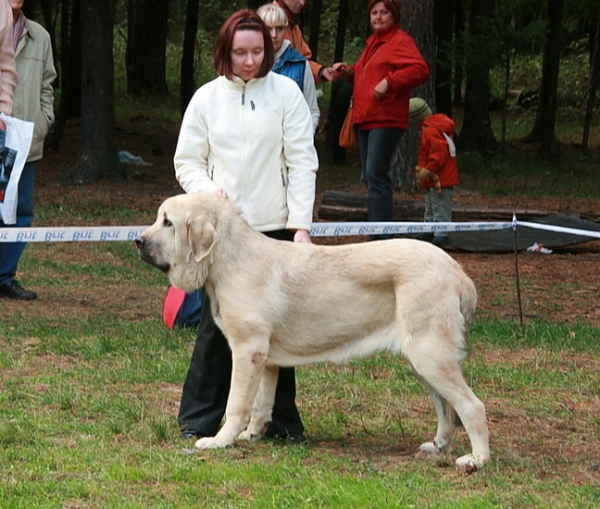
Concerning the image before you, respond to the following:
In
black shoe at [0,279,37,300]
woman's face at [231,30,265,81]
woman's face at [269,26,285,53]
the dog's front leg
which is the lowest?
black shoe at [0,279,37,300]

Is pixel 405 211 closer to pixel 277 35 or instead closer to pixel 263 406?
pixel 277 35

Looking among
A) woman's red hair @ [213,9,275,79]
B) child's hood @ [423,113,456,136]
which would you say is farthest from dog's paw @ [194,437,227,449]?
child's hood @ [423,113,456,136]

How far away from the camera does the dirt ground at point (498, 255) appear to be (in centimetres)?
1022

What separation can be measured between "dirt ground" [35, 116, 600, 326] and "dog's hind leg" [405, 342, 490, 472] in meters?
3.46

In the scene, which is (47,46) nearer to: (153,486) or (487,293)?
(487,293)

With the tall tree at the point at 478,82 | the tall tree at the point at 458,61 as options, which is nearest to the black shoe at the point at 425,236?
the tall tree at the point at 478,82

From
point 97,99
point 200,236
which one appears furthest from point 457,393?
point 97,99

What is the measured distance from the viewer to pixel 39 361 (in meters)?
7.27

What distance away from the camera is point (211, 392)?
5.57 m

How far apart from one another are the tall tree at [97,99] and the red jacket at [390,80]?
8150 millimetres

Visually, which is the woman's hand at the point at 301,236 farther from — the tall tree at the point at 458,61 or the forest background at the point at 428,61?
the tall tree at the point at 458,61

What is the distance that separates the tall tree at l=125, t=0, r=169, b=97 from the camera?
2823cm

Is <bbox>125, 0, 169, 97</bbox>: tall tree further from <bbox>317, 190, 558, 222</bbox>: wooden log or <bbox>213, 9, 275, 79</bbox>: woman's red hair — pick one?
<bbox>213, 9, 275, 79</bbox>: woman's red hair

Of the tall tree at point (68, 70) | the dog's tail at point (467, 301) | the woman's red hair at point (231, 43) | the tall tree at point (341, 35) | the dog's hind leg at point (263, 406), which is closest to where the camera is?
the dog's tail at point (467, 301)
